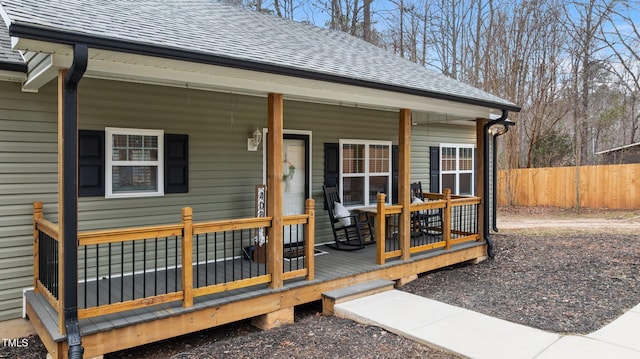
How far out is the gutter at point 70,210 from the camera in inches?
132

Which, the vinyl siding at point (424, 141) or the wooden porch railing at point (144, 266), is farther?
the vinyl siding at point (424, 141)

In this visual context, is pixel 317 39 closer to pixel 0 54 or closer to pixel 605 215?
pixel 0 54

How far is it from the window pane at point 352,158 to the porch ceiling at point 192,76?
5.51ft

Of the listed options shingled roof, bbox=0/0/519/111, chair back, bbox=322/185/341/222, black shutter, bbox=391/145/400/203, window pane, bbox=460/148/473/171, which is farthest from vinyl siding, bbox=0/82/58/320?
window pane, bbox=460/148/473/171

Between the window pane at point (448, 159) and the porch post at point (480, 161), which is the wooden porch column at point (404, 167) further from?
the window pane at point (448, 159)

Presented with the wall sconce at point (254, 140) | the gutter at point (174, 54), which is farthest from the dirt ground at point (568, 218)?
the gutter at point (174, 54)

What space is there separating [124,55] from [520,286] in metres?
5.43

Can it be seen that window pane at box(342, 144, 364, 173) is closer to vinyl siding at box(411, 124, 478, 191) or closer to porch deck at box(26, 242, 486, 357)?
vinyl siding at box(411, 124, 478, 191)

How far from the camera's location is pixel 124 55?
11.8ft

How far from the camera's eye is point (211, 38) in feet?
14.6

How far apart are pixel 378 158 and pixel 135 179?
424 cm

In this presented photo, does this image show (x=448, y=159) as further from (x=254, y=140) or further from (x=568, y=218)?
(x=568, y=218)

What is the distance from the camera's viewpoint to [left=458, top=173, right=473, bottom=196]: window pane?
10.1 metres

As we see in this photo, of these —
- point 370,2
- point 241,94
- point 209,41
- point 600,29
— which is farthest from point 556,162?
point 209,41
